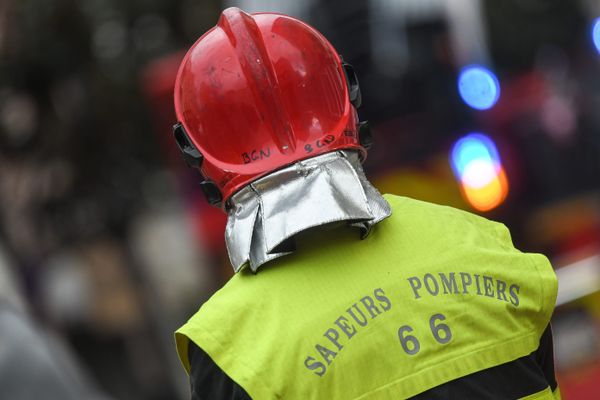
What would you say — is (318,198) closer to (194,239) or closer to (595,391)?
(595,391)

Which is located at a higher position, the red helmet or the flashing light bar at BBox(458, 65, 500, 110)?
the red helmet

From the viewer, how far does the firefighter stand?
2617mm

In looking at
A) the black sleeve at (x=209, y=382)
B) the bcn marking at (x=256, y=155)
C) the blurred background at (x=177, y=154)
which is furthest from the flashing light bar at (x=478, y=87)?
the black sleeve at (x=209, y=382)

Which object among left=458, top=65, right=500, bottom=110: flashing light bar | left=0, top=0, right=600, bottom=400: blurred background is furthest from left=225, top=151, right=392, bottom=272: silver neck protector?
left=458, top=65, right=500, bottom=110: flashing light bar

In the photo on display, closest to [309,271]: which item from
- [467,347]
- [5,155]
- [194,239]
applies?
[467,347]

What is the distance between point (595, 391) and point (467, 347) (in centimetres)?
359

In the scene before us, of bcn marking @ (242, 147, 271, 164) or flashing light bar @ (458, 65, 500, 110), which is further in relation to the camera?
flashing light bar @ (458, 65, 500, 110)

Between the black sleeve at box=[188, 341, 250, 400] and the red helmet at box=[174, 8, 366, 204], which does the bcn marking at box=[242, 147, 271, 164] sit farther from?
the black sleeve at box=[188, 341, 250, 400]

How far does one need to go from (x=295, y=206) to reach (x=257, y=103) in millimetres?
275

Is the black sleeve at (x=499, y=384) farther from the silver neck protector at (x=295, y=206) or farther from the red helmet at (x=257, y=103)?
the red helmet at (x=257, y=103)

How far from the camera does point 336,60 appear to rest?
9.83ft

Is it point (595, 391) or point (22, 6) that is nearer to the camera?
point (595, 391)

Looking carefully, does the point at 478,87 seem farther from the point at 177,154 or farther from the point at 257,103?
the point at 257,103

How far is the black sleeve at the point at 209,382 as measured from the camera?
2.60 meters
